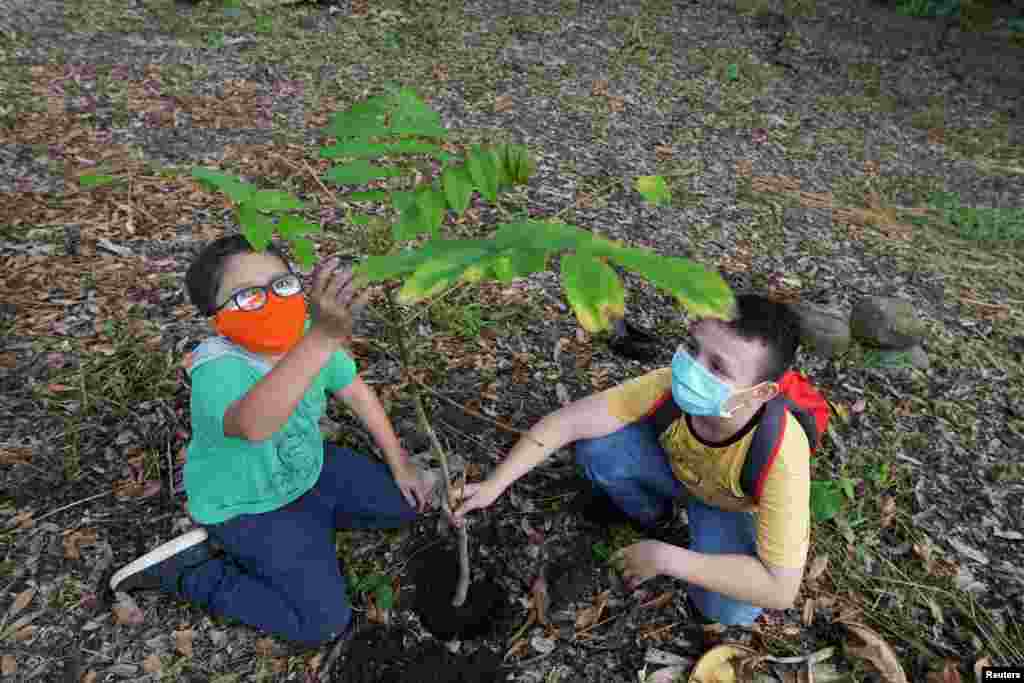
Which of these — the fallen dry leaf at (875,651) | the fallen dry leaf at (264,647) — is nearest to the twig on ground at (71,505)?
the fallen dry leaf at (264,647)

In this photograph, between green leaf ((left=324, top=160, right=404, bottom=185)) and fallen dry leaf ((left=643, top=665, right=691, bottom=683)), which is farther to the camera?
fallen dry leaf ((left=643, top=665, right=691, bottom=683))

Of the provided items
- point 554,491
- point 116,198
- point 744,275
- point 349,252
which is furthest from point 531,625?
point 116,198

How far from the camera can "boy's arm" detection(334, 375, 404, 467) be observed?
1906mm

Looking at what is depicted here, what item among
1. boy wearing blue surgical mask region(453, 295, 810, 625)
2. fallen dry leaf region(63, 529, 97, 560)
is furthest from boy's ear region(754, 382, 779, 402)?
fallen dry leaf region(63, 529, 97, 560)

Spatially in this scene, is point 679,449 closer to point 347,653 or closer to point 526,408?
point 526,408

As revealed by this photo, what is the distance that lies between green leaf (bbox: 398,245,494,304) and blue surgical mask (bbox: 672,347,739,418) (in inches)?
37.6

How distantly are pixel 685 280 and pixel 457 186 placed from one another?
19.4 inches

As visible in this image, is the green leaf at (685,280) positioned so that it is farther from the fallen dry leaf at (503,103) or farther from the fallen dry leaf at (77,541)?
the fallen dry leaf at (503,103)

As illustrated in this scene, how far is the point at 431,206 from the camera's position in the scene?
3.48 ft

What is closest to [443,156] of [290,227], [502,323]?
[290,227]

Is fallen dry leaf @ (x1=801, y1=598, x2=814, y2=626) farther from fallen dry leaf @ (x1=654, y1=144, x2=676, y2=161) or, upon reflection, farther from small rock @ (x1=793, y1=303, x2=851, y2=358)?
fallen dry leaf @ (x1=654, y1=144, x2=676, y2=161)

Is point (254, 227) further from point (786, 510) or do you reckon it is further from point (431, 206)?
point (786, 510)

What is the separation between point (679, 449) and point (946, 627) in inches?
40.7

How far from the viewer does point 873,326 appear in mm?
3027
